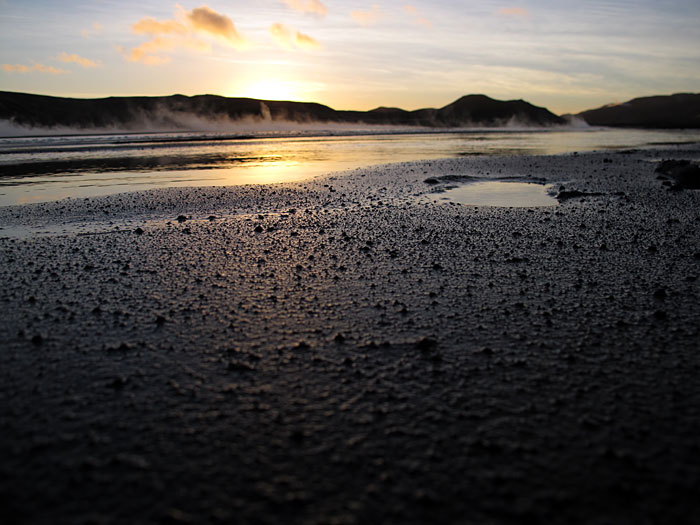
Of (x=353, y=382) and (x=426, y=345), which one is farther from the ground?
(x=426, y=345)

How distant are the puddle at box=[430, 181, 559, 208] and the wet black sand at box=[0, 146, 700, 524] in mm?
4598

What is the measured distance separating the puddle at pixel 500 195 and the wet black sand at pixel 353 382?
4598 millimetres

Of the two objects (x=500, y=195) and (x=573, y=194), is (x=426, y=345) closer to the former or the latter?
(x=500, y=195)

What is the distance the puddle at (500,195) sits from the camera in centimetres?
1332

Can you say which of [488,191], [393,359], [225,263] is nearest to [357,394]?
[393,359]

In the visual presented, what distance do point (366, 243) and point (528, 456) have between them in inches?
244

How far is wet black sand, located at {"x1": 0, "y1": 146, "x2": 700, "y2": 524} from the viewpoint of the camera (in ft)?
9.01

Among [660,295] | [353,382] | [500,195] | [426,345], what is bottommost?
[353,382]

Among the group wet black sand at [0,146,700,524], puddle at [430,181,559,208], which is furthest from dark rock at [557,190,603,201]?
wet black sand at [0,146,700,524]

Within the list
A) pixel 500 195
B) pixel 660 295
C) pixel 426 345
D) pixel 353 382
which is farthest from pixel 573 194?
pixel 353 382

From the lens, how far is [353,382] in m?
4.02

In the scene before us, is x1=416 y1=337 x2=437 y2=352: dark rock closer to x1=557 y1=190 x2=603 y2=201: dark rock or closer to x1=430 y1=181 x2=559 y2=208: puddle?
x1=430 y1=181 x2=559 y2=208: puddle

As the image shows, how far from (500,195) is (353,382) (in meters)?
12.2

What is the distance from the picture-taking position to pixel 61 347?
187 inches
